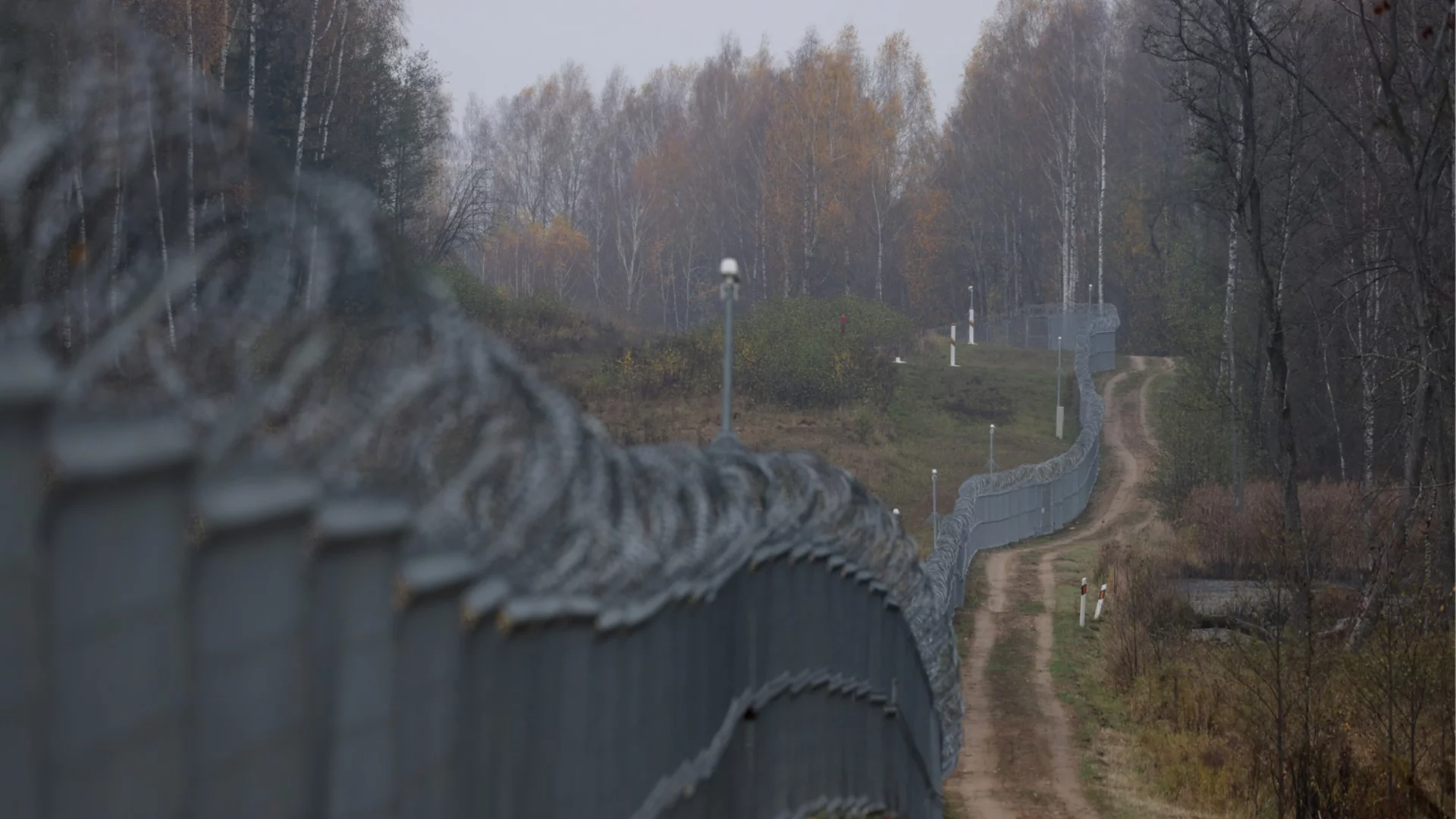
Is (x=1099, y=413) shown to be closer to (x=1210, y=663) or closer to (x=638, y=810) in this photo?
(x=1210, y=663)

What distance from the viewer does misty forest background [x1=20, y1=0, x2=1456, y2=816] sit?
43.6ft

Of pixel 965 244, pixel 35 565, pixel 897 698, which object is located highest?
pixel 965 244

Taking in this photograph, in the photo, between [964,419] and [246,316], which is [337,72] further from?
[246,316]

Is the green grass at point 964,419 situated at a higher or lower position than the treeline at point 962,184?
lower

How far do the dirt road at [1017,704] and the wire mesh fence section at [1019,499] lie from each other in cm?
60

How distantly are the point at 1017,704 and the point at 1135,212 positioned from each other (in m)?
51.7

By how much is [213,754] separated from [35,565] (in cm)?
40

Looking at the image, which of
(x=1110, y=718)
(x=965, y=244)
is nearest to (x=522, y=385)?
(x=1110, y=718)

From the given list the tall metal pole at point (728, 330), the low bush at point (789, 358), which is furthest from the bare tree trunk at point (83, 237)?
the low bush at point (789, 358)

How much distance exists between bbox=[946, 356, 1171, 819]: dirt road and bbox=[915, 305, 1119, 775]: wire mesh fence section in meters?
0.60

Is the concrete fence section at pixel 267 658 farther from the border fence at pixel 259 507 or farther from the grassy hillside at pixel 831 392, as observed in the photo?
the grassy hillside at pixel 831 392

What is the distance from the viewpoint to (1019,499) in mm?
29766

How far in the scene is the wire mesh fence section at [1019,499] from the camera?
393 inches

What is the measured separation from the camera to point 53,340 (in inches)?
59.3
